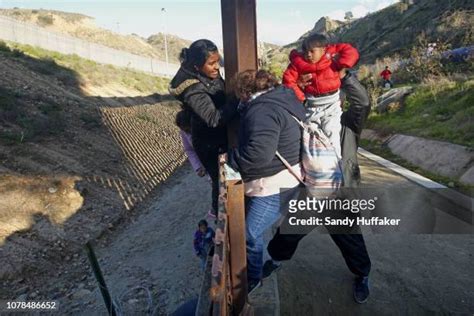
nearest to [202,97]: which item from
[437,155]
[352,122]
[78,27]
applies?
[352,122]

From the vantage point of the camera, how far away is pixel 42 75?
15711 mm

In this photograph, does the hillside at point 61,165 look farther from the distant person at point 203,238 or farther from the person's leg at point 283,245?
the person's leg at point 283,245

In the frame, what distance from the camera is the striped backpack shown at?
253 cm

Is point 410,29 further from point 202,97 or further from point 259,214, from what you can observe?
point 259,214

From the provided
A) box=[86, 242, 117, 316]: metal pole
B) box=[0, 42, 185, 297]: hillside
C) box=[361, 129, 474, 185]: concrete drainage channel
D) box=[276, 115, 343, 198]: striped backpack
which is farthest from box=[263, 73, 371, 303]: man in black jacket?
box=[361, 129, 474, 185]: concrete drainage channel

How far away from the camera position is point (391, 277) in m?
3.46

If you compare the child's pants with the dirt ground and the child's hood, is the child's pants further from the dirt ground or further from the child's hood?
the dirt ground

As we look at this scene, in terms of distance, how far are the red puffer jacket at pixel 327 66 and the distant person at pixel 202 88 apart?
0.55 m

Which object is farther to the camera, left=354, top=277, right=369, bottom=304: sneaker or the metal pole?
the metal pole

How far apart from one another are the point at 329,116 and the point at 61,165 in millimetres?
7383

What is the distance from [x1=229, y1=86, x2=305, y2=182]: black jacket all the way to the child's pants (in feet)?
0.70

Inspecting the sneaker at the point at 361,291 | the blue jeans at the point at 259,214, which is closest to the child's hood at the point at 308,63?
the blue jeans at the point at 259,214

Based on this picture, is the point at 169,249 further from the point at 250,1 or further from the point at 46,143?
the point at 46,143

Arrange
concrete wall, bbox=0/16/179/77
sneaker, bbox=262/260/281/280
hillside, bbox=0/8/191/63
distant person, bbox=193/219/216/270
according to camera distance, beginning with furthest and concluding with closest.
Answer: hillside, bbox=0/8/191/63, concrete wall, bbox=0/16/179/77, distant person, bbox=193/219/216/270, sneaker, bbox=262/260/281/280
